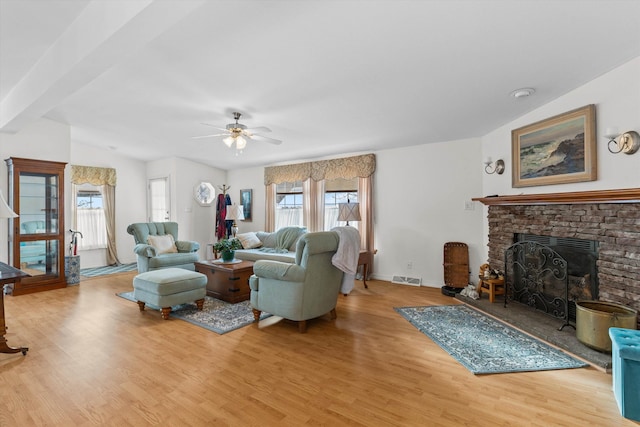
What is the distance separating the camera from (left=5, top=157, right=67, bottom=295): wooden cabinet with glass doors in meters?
4.62

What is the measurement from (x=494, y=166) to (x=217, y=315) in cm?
419

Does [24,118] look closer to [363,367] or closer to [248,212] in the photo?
[248,212]

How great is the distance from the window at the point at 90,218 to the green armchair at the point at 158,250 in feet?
6.47

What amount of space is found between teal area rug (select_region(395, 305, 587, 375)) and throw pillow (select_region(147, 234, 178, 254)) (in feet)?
13.2

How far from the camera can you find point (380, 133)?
463cm

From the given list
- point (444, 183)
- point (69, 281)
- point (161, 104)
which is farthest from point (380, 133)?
point (69, 281)

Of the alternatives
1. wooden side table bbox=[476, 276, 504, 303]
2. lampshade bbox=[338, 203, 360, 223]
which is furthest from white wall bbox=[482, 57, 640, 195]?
lampshade bbox=[338, 203, 360, 223]

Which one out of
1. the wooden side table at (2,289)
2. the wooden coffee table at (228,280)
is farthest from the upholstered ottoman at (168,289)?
the wooden side table at (2,289)

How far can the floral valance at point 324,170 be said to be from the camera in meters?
5.58

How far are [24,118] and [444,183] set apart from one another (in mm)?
5891

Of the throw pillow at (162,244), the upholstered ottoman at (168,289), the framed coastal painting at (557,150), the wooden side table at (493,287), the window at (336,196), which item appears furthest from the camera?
the window at (336,196)

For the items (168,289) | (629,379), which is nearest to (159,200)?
(168,289)

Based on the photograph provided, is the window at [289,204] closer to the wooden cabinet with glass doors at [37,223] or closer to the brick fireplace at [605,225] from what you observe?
the wooden cabinet with glass doors at [37,223]

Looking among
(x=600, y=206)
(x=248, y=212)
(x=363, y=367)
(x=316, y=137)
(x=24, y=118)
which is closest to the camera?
(x=363, y=367)
